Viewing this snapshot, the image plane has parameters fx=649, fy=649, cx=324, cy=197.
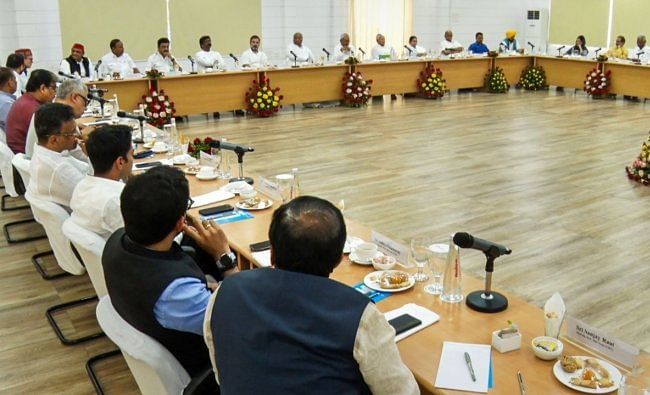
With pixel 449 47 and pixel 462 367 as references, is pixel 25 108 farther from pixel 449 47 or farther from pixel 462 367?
pixel 449 47

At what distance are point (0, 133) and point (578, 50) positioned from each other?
11153mm

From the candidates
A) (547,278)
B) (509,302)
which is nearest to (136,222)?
(509,302)

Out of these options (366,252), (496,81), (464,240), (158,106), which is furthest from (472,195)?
(496,81)

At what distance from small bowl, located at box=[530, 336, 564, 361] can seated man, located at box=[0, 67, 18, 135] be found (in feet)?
16.0

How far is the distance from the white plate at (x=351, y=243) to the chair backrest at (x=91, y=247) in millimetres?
1009

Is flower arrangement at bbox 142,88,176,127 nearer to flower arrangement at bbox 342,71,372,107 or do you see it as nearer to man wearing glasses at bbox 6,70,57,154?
flower arrangement at bbox 342,71,372,107

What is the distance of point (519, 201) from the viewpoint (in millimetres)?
5793

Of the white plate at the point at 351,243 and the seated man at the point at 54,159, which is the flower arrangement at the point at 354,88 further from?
the white plate at the point at 351,243

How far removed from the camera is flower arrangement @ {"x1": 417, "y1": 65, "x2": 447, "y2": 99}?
11.9 m

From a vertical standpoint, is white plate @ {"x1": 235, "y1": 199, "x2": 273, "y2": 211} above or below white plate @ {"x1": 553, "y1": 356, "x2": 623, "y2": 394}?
above

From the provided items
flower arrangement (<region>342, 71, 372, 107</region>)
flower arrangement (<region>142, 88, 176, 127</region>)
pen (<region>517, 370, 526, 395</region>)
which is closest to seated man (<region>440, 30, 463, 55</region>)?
flower arrangement (<region>342, 71, 372, 107</region>)

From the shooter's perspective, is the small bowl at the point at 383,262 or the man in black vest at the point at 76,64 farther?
the man in black vest at the point at 76,64

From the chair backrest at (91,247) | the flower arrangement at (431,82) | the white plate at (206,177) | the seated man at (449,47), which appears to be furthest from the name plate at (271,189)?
the seated man at (449,47)

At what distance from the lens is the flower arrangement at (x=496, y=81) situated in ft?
41.7
